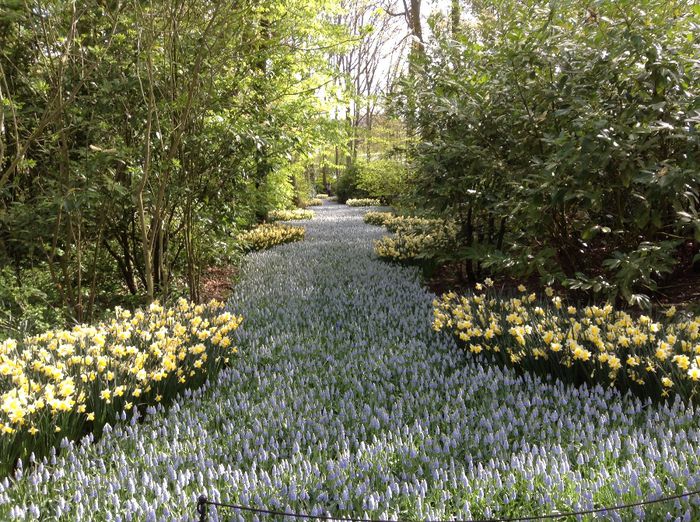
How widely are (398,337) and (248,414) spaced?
5.75ft

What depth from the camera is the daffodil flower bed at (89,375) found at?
2.34m

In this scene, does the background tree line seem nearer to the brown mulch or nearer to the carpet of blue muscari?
the brown mulch

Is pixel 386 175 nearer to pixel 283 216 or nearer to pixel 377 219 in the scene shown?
pixel 377 219

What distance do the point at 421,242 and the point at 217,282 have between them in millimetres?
3453

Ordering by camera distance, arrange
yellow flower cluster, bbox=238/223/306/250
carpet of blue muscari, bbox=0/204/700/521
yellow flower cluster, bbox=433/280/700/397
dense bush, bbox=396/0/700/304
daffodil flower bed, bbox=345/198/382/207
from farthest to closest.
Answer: daffodil flower bed, bbox=345/198/382/207 → yellow flower cluster, bbox=238/223/306/250 → dense bush, bbox=396/0/700/304 → yellow flower cluster, bbox=433/280/700/397 → carpet of blue muscari, bbox=0/204/700/521

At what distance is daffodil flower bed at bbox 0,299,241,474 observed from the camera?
7.68 ft

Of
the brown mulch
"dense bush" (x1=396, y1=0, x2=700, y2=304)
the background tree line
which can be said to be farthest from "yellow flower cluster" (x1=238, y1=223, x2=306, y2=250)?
"dense bush" (x1=396, y1=0, x2=700, y2=304)

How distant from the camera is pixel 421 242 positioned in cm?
805

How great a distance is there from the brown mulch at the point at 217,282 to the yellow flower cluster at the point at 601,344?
3858 mm

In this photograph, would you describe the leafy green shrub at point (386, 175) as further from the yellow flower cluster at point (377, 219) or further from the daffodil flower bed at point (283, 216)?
the daffodil flower bed at point (283, 216)

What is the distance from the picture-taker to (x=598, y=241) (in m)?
5.57

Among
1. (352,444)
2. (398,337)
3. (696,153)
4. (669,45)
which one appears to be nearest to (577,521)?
(352,444)

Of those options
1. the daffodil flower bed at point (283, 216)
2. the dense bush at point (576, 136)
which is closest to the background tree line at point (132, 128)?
the dense bush at point (576, 136)

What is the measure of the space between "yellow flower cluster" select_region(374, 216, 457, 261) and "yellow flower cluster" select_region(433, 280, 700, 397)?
8.17ft
